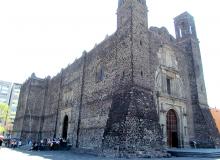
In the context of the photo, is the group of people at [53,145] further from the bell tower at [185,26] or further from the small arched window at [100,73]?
the bell tower at [185,26]

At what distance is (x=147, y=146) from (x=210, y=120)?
951 centimetres

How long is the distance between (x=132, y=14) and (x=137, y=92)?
6135 millimetres

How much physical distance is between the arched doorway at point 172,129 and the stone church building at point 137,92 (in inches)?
2.1

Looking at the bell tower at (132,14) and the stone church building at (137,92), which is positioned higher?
the bell tower at (132,14)

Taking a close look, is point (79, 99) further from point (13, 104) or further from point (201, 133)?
point (13, 104)

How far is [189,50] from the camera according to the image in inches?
813

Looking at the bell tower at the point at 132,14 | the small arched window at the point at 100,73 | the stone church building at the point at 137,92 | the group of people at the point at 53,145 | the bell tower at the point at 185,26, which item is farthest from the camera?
the bell tower at the point at 185,26

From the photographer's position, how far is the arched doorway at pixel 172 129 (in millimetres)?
16156

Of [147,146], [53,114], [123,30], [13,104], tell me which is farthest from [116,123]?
[13,104]

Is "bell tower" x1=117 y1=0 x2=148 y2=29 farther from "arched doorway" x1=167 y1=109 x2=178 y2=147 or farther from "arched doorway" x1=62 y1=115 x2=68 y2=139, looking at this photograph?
"arched doorway" x1=62 y1=115 x2=68 y2=139

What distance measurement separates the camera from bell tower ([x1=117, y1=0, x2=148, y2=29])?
50.8ft

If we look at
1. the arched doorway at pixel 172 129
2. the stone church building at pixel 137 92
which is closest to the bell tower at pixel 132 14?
the stone church building at pixel 137 92

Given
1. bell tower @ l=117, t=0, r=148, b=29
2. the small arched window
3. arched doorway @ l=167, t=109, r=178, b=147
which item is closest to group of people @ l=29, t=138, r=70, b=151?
the small arched window

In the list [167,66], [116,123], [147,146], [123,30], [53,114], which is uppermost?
[123,30]
